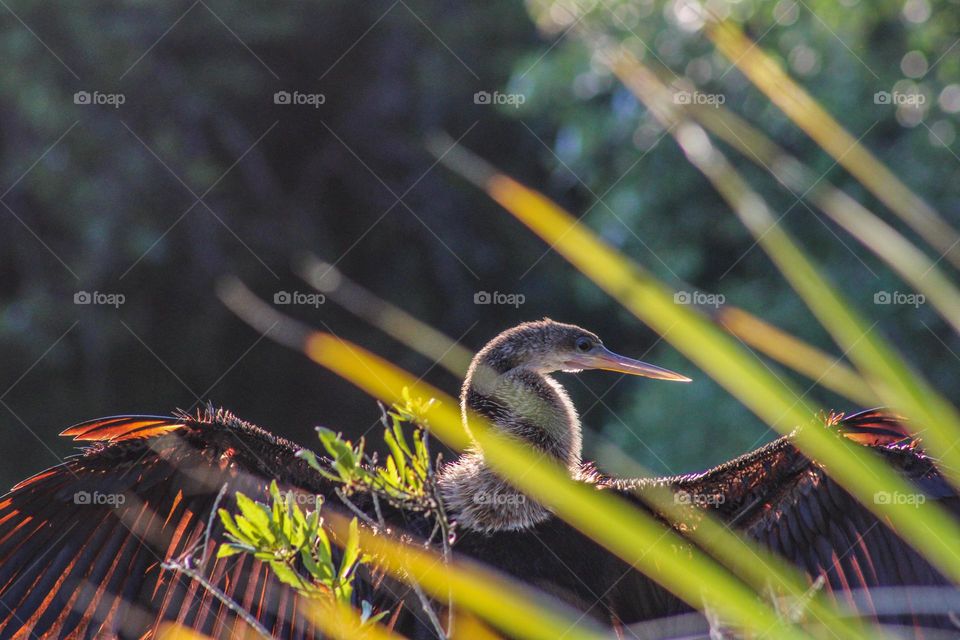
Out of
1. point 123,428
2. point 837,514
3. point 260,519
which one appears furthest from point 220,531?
point 260,519

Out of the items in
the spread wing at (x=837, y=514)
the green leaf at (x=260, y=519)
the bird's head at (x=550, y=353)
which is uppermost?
the bird's head at (x=550, y=353)

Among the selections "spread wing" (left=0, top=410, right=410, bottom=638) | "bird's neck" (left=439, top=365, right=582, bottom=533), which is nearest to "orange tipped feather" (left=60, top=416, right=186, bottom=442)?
"spread wing" (left=0, top=410, right=410, bottom=638)

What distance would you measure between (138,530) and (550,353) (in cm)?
122

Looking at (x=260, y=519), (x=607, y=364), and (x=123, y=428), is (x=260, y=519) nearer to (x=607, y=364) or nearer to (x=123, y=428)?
(x=123, y=428)

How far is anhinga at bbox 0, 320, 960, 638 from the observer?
9.25 ft

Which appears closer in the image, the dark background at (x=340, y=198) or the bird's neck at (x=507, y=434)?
the bird's neck at (x=507, y=434)

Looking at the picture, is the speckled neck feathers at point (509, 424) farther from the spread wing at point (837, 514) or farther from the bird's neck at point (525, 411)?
the spread wing at point (837, 514)

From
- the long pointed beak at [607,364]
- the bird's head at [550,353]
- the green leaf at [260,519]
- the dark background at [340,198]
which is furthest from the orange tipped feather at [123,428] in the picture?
the dark background at [340,198]

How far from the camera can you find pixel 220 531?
2.98 m

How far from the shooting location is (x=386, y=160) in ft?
24.6

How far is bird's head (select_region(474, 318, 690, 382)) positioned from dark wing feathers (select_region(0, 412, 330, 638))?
26.3 inches

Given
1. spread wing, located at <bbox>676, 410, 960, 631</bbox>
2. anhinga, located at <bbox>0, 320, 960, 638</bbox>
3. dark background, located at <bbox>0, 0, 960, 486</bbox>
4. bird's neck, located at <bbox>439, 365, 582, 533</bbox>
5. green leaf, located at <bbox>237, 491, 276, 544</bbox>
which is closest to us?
green leaf, located at <bbox>237, 491, 276, 544</bbox>

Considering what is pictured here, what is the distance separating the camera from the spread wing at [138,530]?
9.59 ft

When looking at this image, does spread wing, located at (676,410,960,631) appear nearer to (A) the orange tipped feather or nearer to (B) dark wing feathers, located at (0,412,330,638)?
(B) dark wing feathers, located at (0,412,330,638)
